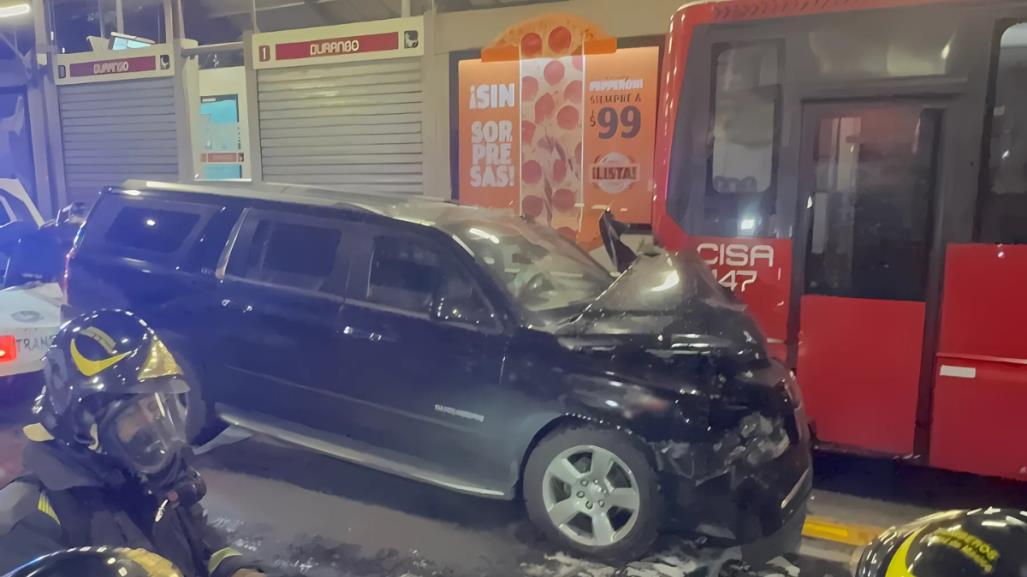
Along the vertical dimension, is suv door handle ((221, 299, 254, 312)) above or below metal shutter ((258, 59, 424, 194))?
below

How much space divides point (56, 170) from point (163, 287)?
9.44 m

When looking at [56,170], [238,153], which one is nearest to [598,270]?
[238,153]

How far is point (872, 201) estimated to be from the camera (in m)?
5.31

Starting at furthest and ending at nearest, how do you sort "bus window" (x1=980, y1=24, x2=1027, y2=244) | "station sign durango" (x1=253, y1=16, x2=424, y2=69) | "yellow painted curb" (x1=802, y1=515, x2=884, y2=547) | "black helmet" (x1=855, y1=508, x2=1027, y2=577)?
"station sign durango" (x1=253, y1=16, x2=424, y2=69) < "bus window" (x1=980, y1=24, x2=1027, y2=244) < "yellow painted curb" (x1=802, y1=515, x2=884, y2=547) < "black helmet" (x1=855, y1=508, x2=1027, y2=577)

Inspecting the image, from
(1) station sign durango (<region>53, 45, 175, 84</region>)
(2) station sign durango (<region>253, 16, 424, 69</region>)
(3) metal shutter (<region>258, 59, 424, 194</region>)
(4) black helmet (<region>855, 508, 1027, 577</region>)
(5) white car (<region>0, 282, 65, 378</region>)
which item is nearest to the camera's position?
(4) black helmet (<region>855, 508, 1027, 577</region>)

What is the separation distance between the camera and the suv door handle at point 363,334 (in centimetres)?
484

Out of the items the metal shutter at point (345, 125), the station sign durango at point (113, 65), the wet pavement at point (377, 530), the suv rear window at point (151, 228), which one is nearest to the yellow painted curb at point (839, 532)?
the wet pavement at point (377, 530)

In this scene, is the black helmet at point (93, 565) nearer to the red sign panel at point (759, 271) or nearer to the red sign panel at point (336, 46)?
the red sign panel at point (759, 271)

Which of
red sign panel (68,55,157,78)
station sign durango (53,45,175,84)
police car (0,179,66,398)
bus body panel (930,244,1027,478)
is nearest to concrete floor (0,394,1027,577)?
bus body panel (930,244,1027,478)

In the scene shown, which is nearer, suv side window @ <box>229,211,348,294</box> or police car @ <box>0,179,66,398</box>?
suv side window @ <box>229,211,348,294</box>

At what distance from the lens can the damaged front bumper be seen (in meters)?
4.11

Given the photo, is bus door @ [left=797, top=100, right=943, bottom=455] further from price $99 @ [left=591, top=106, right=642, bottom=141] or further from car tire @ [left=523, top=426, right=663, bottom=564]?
price $99 @ [left=591, top=106, right=642, bottom=141]

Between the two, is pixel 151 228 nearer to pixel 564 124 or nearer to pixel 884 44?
pixel 564 124

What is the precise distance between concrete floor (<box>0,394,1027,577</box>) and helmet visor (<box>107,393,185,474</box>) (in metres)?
1.80
